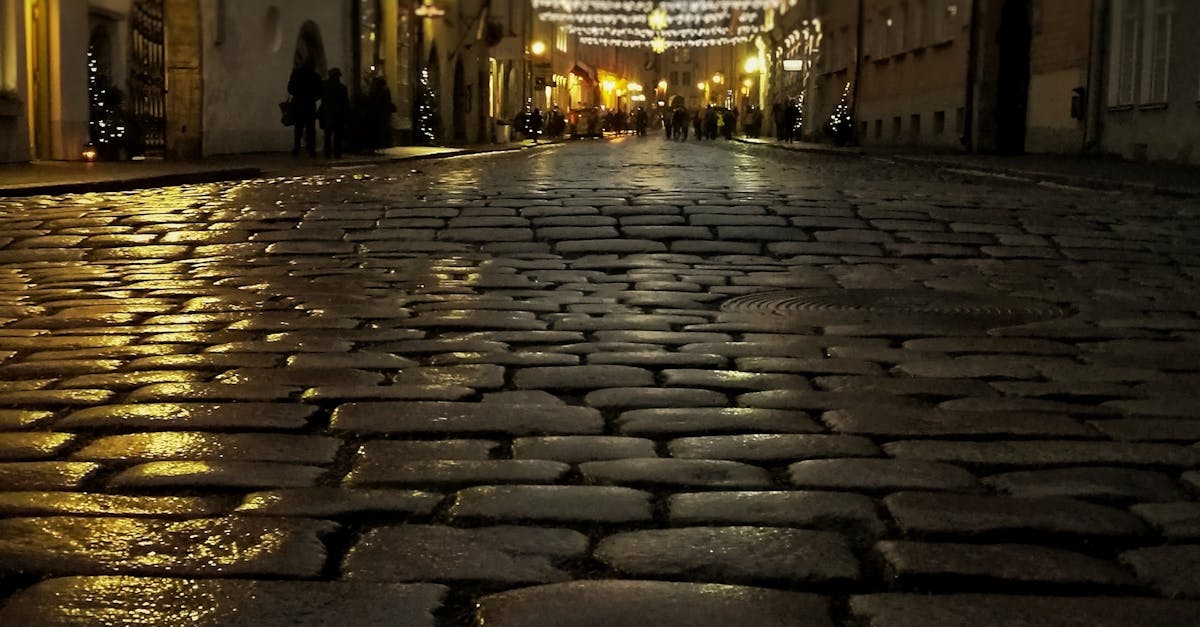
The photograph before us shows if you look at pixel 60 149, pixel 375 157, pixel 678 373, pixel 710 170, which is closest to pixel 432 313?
pixel 678 373

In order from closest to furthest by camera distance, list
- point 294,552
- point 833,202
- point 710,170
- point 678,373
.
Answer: point 294,552
point 678,373
point 833,202
point 710,170

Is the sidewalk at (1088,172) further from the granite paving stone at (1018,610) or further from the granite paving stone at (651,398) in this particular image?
the granite paving stone at (1018,610)

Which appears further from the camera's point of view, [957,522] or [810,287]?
[810,287]

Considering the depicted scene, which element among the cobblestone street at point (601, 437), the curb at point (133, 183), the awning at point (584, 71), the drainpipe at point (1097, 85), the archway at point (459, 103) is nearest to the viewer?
the cobblestone street at point (601, 437)

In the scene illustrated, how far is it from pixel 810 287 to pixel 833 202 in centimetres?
569

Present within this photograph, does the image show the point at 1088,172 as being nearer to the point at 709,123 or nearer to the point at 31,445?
the point at 31,445

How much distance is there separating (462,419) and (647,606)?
1.80m

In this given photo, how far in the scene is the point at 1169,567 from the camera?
305 centimetres

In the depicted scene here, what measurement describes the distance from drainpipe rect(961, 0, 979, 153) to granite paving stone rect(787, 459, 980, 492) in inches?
1154

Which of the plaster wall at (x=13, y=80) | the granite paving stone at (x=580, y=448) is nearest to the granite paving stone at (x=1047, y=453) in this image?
the granite paving stone at (x=580, y=448)

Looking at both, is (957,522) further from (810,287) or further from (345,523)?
(810,287)

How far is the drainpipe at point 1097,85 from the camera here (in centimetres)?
2586

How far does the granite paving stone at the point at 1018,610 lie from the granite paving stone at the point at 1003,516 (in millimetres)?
458

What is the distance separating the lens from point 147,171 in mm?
18891
